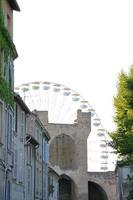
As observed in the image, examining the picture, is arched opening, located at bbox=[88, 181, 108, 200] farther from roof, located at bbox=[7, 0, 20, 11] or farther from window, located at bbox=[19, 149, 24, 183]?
roof, located at bbox=[7, 0, 20, 11]

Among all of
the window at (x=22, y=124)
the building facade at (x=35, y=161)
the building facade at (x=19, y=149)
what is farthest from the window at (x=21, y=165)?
the building facade at (x=35, y=161)

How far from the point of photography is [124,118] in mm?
29344

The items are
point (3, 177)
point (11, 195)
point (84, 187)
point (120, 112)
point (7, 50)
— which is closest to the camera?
point (7, 50)

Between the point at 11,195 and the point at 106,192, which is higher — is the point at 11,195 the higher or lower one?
the lower one

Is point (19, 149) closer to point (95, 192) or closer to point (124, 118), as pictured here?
point (124, 118)

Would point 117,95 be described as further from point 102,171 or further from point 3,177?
point 102,171

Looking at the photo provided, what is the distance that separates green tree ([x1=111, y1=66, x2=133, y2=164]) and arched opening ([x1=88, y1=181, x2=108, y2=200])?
2240 inches

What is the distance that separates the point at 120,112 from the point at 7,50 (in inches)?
439

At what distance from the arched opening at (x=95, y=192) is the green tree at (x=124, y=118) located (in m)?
56.9

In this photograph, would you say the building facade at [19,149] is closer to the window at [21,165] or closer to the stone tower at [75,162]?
the window at [21,165]

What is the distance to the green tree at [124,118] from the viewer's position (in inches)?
1109

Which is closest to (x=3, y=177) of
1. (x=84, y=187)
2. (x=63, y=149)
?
(x=84, y=187)

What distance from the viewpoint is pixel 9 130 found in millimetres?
26031

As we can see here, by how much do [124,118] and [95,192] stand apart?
61.5 meters
